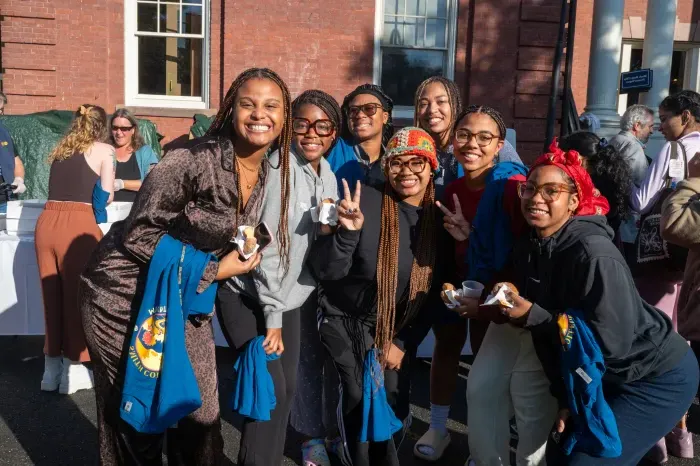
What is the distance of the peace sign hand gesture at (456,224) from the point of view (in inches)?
123

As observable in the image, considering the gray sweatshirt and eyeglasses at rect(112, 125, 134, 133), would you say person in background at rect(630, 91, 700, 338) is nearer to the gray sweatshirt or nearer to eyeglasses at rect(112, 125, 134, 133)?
the gray sweatshirt

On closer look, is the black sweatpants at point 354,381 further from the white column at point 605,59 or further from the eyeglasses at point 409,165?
the white column at point 605,59

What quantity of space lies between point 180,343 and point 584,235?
1.61m

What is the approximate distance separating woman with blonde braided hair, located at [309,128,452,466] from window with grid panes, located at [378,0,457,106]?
26.6 feet

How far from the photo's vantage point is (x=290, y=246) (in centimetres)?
306

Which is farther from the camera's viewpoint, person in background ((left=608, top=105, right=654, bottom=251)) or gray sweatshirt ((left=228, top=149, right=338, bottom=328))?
person in background ((left=608, top=105, right=654, bottom=251))

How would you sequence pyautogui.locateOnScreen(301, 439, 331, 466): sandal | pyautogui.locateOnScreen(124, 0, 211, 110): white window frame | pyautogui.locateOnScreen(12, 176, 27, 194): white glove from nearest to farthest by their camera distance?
pyautogui.locateOnScreen(301, 439, 331, 466): sandal < pyautogui.locateOnScreen(12, 176, 27, 194): white glove < pyautogui.locateOnScreen(124, 0, 211, 110): white window frame

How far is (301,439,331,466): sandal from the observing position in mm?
3703

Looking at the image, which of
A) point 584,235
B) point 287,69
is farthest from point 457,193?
point 287,69

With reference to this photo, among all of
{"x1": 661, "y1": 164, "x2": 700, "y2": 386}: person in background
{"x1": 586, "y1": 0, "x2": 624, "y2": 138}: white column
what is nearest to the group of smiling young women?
{"x1": 661, "y1": 164, "x2": 700, "y2": 386}: person in background

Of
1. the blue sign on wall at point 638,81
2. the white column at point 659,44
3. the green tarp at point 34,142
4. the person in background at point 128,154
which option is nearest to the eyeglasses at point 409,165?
the person in background at point 128,154

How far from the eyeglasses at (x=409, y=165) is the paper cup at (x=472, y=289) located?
1.99 ft

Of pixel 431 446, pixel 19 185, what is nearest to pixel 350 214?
pixel 431 446

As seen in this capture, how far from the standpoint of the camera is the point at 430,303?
3340 mm
